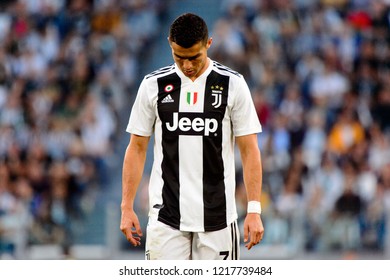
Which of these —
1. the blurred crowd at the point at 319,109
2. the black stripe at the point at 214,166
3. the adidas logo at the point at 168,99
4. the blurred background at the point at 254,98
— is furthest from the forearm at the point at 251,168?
the blurred crowd at the point at 319,109

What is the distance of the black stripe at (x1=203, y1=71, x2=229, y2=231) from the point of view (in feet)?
23.1

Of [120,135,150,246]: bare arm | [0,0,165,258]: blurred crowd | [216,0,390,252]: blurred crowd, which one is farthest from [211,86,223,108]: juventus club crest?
[0,0,165,258]: blurred crowd

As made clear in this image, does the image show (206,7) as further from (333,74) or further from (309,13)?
(333,74)

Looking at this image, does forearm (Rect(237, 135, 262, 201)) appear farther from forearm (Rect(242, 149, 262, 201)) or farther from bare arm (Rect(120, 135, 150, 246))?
bare arm (Rect(120, 135, 150, 246))

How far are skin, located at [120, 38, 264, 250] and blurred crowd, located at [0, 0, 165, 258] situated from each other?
6909mm

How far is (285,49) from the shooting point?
57.7 ft

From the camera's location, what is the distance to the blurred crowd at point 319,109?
13.8 meters

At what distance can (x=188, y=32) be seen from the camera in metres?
6.80

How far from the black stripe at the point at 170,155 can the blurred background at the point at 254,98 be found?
20.4 ft

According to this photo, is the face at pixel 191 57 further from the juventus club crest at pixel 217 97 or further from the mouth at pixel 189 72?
the juventus club crest at pixel 217 97

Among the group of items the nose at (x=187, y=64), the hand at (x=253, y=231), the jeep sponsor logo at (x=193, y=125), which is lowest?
the hand at (x=253, y=231)

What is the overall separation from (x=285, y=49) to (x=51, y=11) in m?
4.35

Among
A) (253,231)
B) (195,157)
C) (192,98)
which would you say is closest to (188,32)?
(192,98)

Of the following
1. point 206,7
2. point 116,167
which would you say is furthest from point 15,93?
point 206,7
